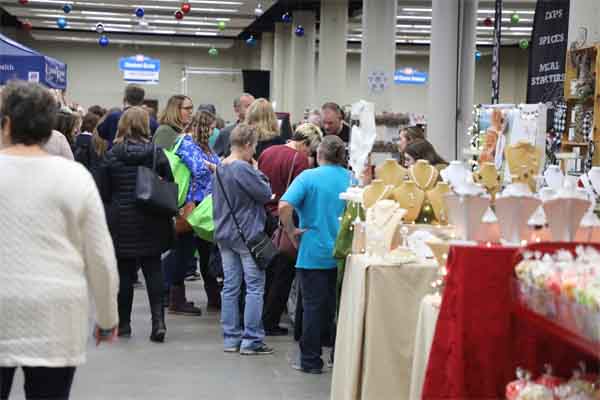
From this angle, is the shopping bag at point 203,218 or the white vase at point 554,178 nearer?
the white vase at point 554,178

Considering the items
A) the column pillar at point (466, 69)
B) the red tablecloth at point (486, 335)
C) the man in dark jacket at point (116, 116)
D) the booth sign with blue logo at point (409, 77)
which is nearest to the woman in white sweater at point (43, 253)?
the red tablecloth at point (486, 335)

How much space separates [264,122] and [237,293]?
1549 mm

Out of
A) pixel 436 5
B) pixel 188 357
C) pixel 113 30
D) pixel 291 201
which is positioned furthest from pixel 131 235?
pixel 113 30

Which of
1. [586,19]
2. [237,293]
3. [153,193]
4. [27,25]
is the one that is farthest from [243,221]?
[27,25]

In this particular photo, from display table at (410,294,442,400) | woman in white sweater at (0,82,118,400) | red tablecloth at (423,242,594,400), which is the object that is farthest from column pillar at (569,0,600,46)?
woman in white sweater at (0,82,118,400)

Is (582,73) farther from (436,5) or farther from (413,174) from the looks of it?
(436,5)

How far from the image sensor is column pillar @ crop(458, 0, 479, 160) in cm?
1304

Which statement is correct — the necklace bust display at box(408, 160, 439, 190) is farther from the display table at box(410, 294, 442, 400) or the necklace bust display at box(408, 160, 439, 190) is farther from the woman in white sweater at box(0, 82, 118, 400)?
the woman in white sweater at box(0, 82, 118, 400)

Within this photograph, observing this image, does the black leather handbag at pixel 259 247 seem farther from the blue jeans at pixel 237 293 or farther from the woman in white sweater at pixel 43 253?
the woman in white sweater at pixel 43 253

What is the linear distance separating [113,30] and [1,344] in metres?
25.7

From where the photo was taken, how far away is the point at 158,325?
6.79 meters

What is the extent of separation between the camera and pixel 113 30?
27828 mm

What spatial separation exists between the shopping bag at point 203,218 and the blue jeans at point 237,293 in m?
0.82

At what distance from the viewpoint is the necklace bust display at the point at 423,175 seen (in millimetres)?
4641
